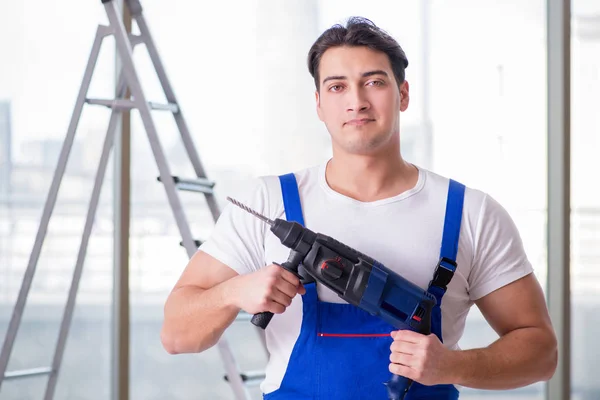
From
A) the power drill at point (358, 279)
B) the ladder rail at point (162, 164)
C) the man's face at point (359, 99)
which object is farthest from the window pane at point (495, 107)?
the power drill at point (358, 279)

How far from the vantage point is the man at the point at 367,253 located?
1.55 m

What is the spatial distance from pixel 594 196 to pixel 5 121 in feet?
7.71

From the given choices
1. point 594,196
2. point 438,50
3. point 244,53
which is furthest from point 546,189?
point 244,53

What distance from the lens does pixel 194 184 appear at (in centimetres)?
245

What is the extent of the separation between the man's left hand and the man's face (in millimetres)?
446

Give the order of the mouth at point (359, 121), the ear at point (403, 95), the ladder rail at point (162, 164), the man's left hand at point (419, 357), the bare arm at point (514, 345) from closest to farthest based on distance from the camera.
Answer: the man's left hand at point (419, 357), the bare arm at point (514, 345), the mouth at point (359, 121), the ear at point (403, 95), the ladder rail at point (162, 164)

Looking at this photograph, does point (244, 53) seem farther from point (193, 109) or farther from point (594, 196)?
point (594, 196)

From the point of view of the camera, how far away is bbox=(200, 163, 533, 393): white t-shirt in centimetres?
161

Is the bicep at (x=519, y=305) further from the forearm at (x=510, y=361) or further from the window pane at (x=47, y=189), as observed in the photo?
the window pane at (x=47, y=189)

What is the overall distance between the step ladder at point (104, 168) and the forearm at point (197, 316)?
0.68m

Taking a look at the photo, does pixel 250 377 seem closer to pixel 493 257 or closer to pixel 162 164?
pixel 162 164

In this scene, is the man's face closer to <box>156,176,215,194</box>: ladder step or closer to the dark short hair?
→ the dark short hair

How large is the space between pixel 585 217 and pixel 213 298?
199 centimetres

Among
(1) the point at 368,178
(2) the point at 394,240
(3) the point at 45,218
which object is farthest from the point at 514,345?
(3) the point at 45,218
